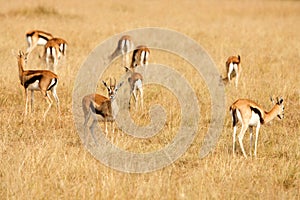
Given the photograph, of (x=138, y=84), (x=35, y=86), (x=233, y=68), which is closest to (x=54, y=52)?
(x=138, y=84)

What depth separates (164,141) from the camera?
6348 mm

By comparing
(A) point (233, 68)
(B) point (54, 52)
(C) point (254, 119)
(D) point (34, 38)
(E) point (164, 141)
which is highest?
(D) point (34, 38)

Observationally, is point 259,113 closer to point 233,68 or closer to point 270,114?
point 270,114

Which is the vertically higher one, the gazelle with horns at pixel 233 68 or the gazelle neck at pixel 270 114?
the gazelle with horns at pixel 233 68

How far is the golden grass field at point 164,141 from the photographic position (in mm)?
4531

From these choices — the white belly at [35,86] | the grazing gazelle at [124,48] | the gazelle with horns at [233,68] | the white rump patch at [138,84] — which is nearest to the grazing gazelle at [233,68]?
the gazelle with horns at [233,68]

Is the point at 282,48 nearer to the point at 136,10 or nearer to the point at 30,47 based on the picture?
the point at 30,47

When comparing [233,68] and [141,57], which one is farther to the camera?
[141,57]

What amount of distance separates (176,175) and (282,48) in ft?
30.0

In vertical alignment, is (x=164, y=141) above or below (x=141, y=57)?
below

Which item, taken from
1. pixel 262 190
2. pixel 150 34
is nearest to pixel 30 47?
pixel 150 34

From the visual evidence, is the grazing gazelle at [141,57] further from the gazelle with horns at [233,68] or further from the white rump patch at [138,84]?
the white rump patch at [138,84]

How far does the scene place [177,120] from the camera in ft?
23.6

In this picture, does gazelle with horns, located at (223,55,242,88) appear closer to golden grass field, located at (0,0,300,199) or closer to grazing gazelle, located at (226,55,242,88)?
grazing gazelle, located at (226,55,242,88)
